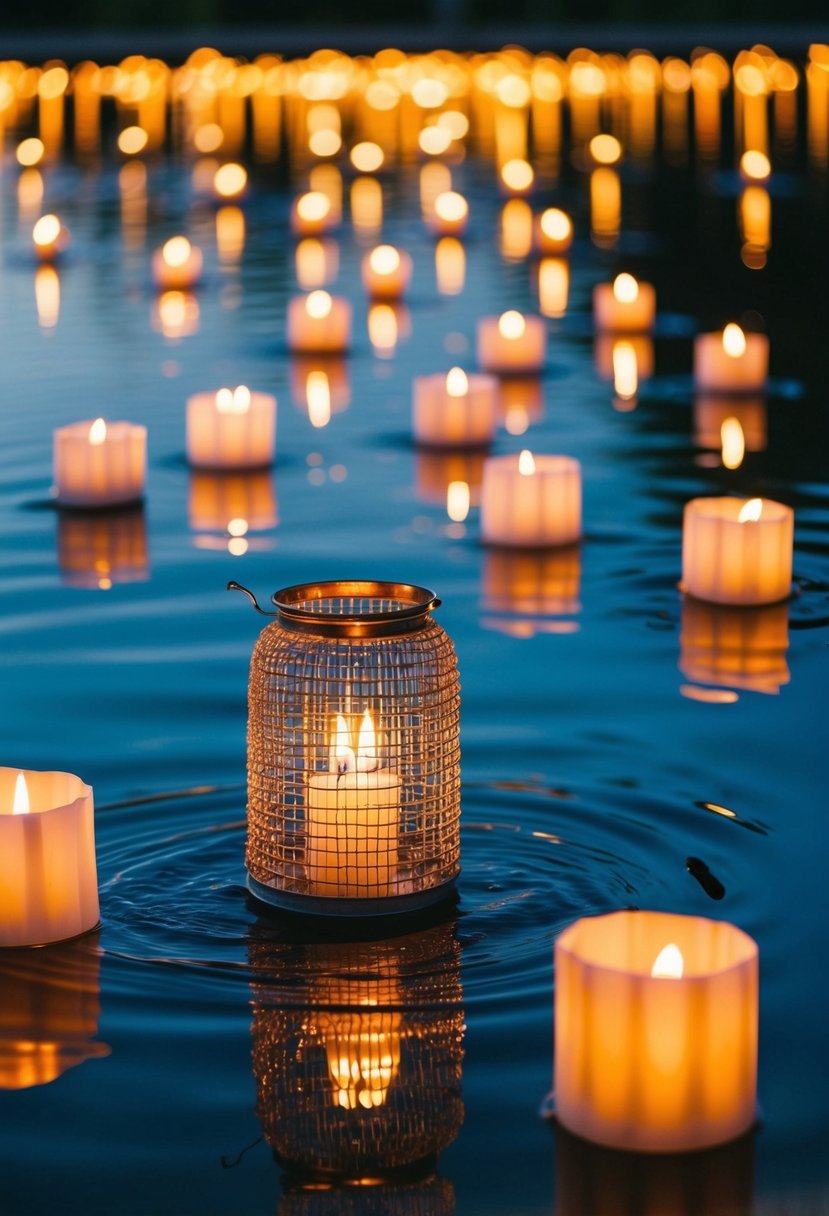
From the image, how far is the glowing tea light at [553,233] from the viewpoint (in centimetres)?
1355

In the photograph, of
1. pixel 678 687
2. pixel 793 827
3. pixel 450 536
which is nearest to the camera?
pixel 793 827

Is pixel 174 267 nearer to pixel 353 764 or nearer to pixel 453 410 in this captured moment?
pixel 453 410

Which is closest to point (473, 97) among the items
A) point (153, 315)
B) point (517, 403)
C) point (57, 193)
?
point (57, 193)

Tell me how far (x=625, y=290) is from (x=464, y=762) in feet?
21.2

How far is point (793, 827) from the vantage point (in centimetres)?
432

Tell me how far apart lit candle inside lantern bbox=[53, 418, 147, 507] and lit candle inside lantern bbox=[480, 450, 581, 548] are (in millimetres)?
1208

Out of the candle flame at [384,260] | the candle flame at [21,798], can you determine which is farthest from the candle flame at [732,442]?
the candle flame at [21,798]

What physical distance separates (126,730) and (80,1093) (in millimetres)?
1798

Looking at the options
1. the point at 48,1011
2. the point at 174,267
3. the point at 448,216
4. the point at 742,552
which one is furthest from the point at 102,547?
the point at 448,216

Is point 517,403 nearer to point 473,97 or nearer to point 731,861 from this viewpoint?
point 731,861

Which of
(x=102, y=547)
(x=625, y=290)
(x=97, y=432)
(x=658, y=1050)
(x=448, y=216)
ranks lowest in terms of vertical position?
(x=658, y=1050)

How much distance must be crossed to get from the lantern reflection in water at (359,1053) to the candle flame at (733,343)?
5722 millimetres

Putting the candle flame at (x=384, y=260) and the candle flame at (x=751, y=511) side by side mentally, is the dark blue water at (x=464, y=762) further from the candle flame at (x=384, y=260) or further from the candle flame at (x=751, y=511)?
the candle flame at (x=384, y=260)

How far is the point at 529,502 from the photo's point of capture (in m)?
6.68
